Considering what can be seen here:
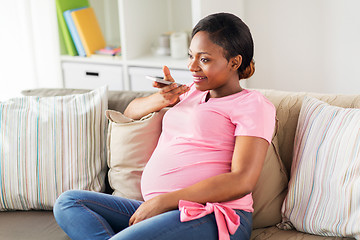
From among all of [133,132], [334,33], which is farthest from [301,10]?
[133,132]

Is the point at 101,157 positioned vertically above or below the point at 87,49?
below

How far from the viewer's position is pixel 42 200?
1.97 metres

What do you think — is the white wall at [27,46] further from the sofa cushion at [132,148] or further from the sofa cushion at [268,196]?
the sofa cushion at [268,196]

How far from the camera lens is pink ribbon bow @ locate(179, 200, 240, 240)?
1503mm

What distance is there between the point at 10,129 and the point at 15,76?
147 cm

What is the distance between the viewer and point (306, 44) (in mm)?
3037

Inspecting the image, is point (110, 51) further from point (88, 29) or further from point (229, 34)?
point (229, 34)

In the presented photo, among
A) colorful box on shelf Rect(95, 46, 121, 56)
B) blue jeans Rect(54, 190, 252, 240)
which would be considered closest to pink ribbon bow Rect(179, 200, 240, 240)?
blue jeans Rect(54, 190, 252, 240)

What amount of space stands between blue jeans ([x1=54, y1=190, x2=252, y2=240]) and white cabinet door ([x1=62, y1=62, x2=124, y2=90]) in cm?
162

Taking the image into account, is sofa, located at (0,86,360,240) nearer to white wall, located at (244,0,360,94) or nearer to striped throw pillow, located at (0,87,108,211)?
striped throw pillow, located at (0,87,108,211)

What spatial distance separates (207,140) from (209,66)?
0.76 feet

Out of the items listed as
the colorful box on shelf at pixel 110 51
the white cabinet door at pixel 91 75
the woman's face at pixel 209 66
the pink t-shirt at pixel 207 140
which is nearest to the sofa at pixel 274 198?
the pink t-shirt at pixel 207 140

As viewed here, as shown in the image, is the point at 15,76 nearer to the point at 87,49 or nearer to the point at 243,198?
the point at 87,49

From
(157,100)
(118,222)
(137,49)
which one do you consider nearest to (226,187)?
(118,222)
